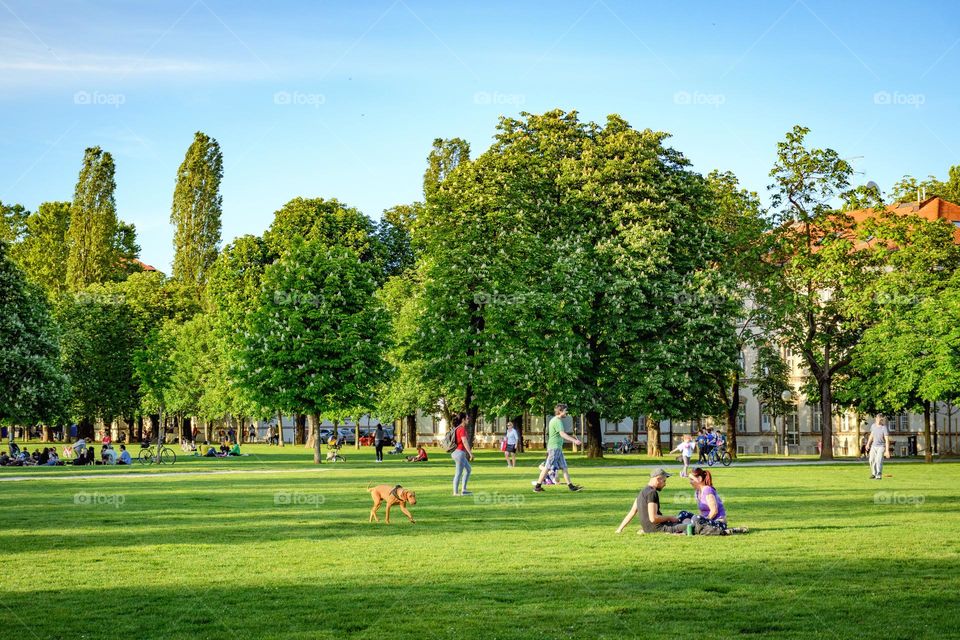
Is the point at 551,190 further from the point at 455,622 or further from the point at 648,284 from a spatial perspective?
the point at 455,622

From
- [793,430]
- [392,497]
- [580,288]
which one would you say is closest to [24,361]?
[580,288]

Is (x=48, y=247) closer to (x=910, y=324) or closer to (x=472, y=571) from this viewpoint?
(x=910, y=324)

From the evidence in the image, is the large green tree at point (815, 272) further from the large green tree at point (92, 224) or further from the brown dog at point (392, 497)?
the large green tree at point (92, 224)

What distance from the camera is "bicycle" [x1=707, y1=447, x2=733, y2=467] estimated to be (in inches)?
2088

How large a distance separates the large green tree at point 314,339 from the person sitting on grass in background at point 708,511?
35.9 meters

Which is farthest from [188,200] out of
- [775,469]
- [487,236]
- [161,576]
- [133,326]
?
[161,576]

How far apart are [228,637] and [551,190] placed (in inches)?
1929

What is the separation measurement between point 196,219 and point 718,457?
67.0 metres

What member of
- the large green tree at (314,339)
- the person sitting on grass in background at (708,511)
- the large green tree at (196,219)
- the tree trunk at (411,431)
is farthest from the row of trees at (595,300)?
the large green tree at (196,219)

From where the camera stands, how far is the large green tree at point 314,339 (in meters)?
55.0

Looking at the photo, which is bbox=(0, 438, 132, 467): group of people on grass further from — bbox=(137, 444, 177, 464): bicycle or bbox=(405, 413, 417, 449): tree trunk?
bbox=(405, 413, 417, 449): tree trunk

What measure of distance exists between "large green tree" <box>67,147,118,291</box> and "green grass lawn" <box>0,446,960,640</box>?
74.1 metres

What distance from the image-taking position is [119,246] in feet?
370

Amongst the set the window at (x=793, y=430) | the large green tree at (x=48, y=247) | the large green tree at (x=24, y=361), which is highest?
the large green tree at (x=48, y=247)
